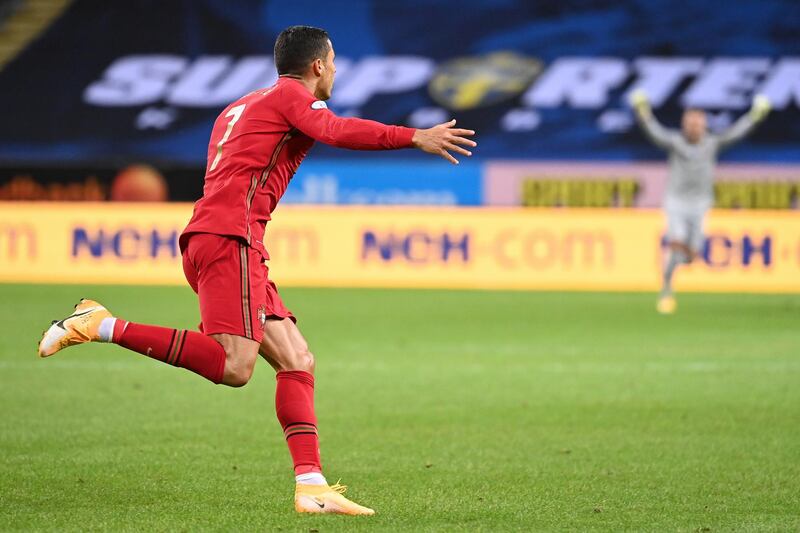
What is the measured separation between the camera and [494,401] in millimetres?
9039

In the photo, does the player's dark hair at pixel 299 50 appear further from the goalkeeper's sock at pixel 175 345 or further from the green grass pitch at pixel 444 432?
the green grass pitch at pixel 444 432

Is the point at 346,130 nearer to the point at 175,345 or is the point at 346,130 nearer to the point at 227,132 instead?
the point at 227,132

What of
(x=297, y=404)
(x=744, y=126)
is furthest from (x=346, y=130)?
(x=744, y=126)

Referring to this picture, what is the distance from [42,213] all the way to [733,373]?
1122cm

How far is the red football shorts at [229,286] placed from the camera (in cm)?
549

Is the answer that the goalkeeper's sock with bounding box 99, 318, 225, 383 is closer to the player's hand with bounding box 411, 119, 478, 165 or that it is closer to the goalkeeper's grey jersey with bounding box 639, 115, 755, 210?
the player's hand with bounding box 411, 119, 478, 165

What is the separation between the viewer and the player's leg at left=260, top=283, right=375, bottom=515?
18.1 feet

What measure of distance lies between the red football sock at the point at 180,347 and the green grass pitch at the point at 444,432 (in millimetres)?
546

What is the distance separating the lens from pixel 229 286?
550 centimetres

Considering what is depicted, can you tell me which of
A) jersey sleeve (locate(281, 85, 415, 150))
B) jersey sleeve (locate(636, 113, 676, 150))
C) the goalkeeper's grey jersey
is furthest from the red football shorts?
the goalkeeper's grey jersey

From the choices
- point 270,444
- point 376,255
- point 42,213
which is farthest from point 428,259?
point 270,444

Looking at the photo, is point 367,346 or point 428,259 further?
point 428,259

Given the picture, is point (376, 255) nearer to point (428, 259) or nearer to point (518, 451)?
point (428, 259)

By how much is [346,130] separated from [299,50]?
1.85ft
